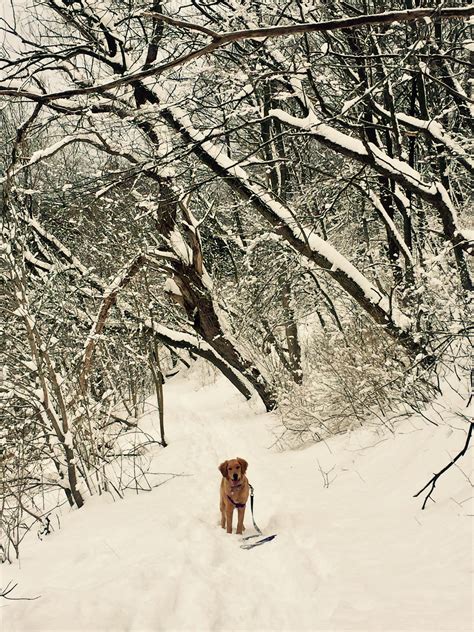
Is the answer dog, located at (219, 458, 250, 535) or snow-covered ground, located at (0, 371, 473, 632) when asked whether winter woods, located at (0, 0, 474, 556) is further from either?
dog, located at (219, 458, 250, 535)

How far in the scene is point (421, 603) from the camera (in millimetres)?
2645

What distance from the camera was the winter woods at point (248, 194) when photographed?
498 cm

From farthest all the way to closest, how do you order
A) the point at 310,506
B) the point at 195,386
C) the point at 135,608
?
the point at 195,386 → the point at 310,506 → the point at 135,608

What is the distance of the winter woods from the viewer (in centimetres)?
498

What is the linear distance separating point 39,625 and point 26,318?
141 inches

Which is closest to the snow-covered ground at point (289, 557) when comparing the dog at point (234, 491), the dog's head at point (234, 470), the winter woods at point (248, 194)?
the dog at point (234, 491)

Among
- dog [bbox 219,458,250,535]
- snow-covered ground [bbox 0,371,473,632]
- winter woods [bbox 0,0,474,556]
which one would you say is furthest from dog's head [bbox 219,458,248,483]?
winter woods [bbox 0,0,474,556]

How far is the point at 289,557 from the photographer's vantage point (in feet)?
13.0

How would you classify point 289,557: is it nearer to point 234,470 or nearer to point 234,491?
point 234,491

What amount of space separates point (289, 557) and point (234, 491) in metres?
0.95

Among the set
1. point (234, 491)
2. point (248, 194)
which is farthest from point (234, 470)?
point (248, 194)

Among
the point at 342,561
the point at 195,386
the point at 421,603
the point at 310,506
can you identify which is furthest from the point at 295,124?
the point at 195,386

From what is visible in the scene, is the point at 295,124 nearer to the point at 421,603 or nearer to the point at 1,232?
the point at 1,232

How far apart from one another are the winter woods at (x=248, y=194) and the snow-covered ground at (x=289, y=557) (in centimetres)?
79
